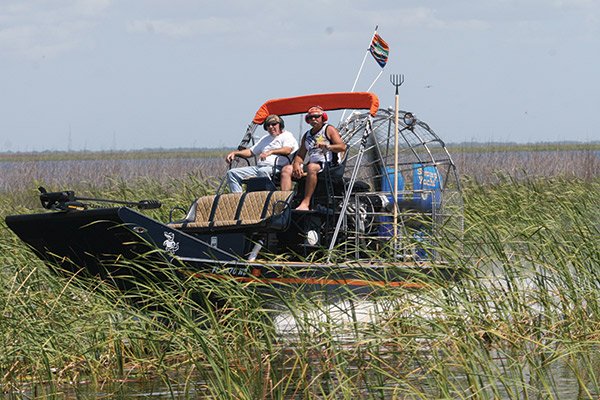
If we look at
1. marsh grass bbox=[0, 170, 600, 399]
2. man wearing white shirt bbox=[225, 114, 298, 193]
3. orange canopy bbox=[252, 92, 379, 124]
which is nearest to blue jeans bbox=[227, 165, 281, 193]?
man wearing white shirt bbox=[225, 114, 298, 193]

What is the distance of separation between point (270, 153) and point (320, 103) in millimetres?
955

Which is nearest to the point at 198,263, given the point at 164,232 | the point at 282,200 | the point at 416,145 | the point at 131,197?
the point at 164,232

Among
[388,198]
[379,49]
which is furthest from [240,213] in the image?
[379,49]

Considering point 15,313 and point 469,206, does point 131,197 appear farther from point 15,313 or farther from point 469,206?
point 15,313

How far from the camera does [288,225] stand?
415 inches

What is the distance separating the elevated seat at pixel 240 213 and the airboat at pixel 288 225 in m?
0.01

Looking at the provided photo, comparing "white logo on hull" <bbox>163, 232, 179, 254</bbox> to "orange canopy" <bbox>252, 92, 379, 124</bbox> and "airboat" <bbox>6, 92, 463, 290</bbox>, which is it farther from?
"orange canopy" <bbox>252, 92, 379, 124</bbox>

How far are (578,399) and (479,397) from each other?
3.50 ft

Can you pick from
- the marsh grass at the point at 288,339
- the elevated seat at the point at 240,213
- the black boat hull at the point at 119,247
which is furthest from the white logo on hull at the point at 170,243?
the elevated seat at the point at 240,213

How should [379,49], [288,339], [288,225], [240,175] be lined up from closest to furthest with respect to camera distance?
[288,339] → [288,225] → [240,175] → [379,49]

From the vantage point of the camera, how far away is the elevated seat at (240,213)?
10.4 metres

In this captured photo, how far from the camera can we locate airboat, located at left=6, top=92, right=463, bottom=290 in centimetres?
917

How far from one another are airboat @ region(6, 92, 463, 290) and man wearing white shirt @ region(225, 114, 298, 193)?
0.15 m

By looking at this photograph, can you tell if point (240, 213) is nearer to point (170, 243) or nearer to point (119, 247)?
point (170, 243)
